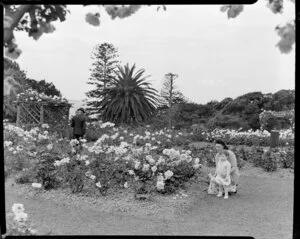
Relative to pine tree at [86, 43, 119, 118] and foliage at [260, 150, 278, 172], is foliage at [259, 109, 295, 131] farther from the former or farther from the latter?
foliage at [260, 150, 278, 172]

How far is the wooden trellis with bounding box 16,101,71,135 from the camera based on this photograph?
3129mm

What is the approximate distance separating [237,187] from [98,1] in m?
2.05

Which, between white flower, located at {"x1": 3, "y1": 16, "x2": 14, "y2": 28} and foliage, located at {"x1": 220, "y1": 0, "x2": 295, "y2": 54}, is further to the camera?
white flower, located at {"x1": 3, "y1": 16, "x2": 14, "y2": 28}

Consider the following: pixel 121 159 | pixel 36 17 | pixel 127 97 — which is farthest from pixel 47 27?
pixel 121 159

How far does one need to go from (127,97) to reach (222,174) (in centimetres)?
160

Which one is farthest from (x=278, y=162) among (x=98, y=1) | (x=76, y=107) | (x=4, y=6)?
(x=4, y=6)

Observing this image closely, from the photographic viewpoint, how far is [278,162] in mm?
4871

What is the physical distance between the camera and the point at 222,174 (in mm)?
4273

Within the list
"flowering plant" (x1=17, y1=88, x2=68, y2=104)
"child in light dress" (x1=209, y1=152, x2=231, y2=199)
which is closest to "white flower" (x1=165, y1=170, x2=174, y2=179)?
"child in light dress" (x1=209, y1=152, x2=231, y2=199)

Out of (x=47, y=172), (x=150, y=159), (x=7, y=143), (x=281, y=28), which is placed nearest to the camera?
(x=281, y=28)

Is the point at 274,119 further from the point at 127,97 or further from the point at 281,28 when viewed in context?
the point at 127,97

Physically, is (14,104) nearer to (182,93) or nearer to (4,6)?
(4,6)

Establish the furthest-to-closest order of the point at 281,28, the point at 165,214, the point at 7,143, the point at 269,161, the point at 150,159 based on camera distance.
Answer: the point at 269,161, the point at 150,159, the point at 165,214, the point at 7,143, the point at 281,28

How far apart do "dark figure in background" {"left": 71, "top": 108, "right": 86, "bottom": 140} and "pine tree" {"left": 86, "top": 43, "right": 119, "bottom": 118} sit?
7 centimetres
